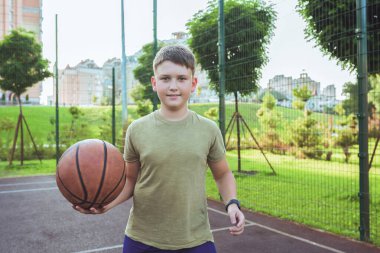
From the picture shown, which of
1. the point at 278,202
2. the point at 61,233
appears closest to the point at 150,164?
the point at 61,233

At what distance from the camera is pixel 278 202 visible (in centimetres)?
678

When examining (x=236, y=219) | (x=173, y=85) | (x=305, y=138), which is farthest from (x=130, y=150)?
(x=305, y=138)

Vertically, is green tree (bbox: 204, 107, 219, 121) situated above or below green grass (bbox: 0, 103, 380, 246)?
above

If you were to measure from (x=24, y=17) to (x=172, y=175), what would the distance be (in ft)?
184

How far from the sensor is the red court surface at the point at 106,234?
176 inches

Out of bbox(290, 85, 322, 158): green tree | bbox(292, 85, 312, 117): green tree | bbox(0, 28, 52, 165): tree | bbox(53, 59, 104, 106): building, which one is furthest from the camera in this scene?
bbox(53, 59, 104, 106): building

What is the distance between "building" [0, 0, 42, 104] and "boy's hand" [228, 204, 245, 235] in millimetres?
47435

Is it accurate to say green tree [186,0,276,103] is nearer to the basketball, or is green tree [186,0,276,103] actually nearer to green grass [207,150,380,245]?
green grass [207,150,380,245]

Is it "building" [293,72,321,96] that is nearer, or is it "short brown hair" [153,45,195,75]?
"short brown hair" [153,45,195,75]

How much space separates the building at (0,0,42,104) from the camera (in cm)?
4806

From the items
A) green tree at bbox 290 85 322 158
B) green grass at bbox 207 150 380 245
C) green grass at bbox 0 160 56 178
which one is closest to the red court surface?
green grass at bbox 207 150 380 245

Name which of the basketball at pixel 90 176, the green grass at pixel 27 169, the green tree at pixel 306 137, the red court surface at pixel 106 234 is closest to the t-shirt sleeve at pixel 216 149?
the basketball at pixel 90 176

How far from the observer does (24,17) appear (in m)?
51.8

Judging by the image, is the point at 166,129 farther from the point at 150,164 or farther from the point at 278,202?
the point at 278,202
